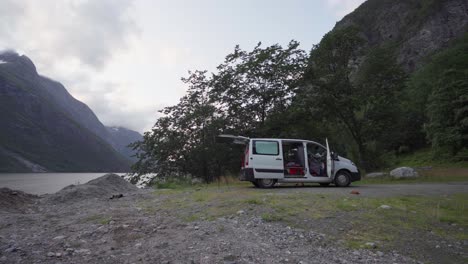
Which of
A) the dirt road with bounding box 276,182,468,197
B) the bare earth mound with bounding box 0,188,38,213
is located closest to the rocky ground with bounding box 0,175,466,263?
the bare earth mound with bounding box 0,188,38,213

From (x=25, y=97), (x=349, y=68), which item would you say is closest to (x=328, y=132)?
(x=349, y=68)

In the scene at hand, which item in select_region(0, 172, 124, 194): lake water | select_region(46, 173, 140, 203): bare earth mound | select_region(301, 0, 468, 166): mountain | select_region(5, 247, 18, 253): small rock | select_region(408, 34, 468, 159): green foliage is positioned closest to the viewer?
select_region(5, 247, 18, 253): small rock

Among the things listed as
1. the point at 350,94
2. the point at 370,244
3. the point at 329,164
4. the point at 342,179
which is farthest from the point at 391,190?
the point at 350,94

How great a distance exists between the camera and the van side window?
46.0ft

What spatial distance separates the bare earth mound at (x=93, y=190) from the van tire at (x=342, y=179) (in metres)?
9.05

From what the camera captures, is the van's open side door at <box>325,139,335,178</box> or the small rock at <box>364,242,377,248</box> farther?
the van's open side door at <box>325,139,335,178</box>

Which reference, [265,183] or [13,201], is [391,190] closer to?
[265,183]

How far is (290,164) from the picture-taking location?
47.1ft

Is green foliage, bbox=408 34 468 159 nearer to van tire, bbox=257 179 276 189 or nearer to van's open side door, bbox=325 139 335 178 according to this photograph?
van's open side door, bbox=325 139 335 178

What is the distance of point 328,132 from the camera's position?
83.8 ft

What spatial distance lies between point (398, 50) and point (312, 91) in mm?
71121

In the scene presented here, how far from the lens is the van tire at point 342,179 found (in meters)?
14.4

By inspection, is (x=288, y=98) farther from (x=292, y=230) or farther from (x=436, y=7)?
(x=436, y=7)

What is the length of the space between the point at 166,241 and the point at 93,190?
9132 millimetres
